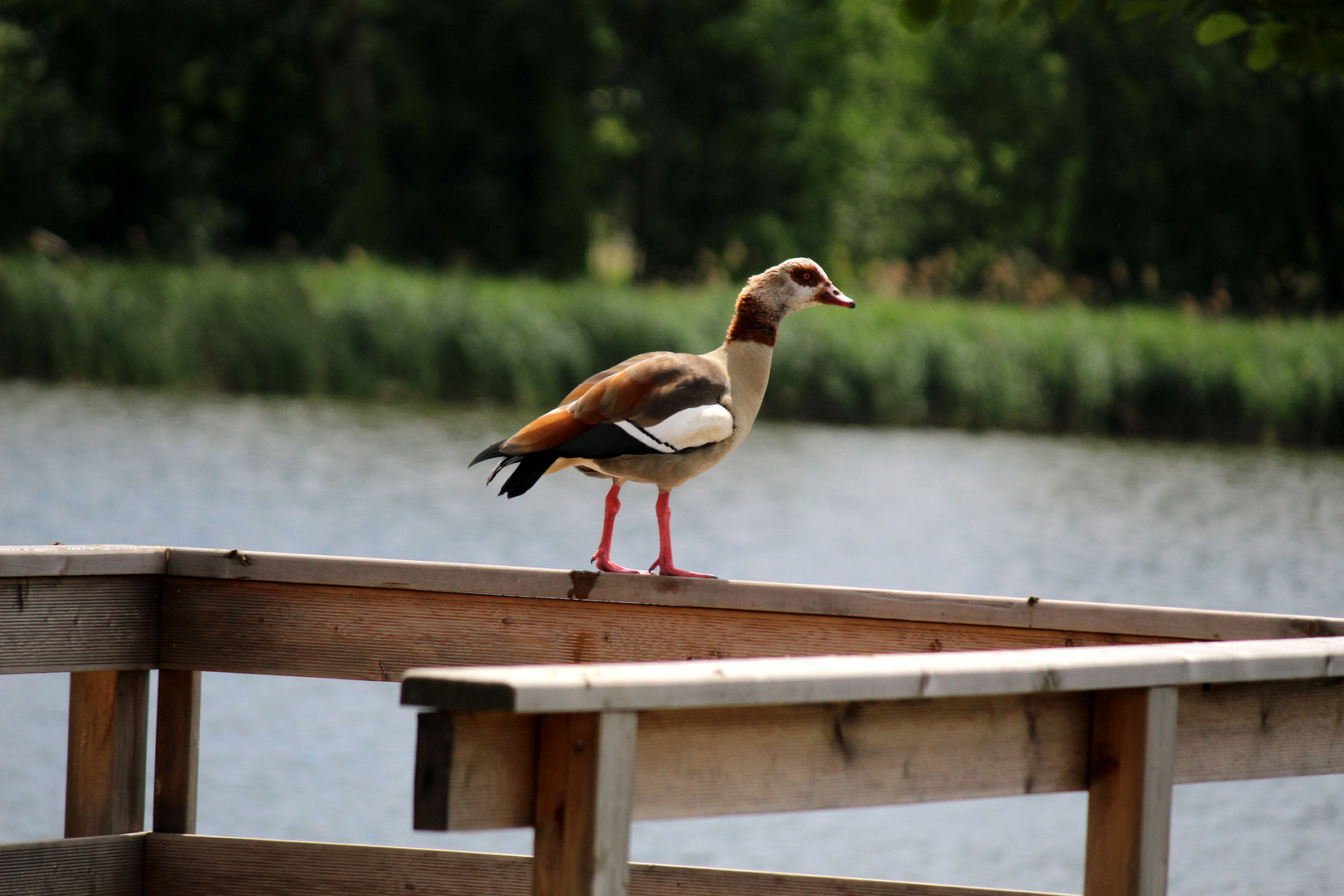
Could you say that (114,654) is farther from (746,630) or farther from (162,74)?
(162,74)

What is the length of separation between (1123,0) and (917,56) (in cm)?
3606

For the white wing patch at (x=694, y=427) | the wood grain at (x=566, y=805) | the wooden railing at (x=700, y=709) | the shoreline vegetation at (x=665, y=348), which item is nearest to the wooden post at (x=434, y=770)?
the wood grain at (x=566, y=805)

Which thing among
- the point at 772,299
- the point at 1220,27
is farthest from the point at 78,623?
the point at 1220,27

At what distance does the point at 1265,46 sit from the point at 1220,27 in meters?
0.22

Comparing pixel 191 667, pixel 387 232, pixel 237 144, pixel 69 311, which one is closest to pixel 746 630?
pixel 191 667

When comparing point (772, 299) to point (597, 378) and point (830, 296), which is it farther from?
point (597, 378)

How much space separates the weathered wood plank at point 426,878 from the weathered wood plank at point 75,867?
0.48 ft

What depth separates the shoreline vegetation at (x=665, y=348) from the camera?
16844 mm

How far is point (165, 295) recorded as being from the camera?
17.6 metres

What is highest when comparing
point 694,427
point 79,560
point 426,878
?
point 694,427

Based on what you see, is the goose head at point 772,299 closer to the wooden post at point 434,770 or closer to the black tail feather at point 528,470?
the black tail feather at point 528,470

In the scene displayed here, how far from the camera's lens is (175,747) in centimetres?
313

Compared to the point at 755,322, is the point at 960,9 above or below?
above

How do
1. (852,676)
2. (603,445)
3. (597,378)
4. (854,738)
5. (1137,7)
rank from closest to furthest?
(852,676) < (854,738) < (603,445) < (597,378) < (1137,7)
